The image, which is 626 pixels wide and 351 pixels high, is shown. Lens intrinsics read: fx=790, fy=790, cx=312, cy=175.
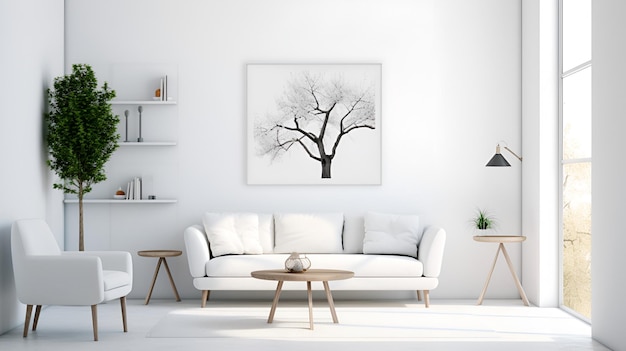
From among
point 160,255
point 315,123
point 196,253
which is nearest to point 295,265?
point 196,253

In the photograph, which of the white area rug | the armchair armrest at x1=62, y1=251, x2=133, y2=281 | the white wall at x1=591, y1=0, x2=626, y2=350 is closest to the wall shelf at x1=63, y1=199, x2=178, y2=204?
the white area rug

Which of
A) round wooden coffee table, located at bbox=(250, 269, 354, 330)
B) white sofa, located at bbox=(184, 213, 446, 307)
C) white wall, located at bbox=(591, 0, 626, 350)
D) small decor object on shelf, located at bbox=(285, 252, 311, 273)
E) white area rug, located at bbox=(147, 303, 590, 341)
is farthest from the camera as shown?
white sofa, located at bbox=(184, 213, 446, 307)

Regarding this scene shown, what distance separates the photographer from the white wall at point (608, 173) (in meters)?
5.33

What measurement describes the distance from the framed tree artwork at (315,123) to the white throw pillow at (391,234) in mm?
516

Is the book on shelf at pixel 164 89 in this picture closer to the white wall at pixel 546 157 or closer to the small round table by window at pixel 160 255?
the small round table by window at pixel 160 255

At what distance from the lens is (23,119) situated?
6.59m

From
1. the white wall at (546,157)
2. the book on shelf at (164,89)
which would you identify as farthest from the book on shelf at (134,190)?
the white wall at (546,157)

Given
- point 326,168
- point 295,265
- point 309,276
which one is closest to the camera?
point 309,276

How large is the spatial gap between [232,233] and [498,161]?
2618 mm

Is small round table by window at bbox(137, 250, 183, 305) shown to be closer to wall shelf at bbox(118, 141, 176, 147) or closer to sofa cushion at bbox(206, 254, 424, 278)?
sofa cushion at bbox(206, 254, 424, 278)

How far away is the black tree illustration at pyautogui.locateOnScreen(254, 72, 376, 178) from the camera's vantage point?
8.07m

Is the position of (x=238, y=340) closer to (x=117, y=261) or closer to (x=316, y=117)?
(x=117, y=261)

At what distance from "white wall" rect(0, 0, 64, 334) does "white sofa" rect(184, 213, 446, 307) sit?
142 centimetres

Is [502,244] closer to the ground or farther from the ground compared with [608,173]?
closer to the ground
